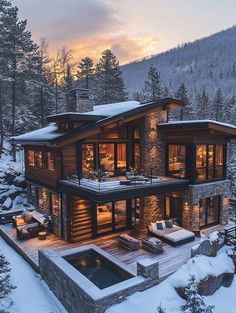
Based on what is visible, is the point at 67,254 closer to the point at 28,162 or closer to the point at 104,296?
the point at 104,296

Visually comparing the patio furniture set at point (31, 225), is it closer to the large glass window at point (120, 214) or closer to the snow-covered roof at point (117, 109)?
the large glass window at point (120, 214)

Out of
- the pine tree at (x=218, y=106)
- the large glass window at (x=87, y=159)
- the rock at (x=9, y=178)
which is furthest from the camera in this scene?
the pine tree at (x=218, y=106)

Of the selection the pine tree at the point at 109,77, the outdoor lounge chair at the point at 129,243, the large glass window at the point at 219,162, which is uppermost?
the pine tree at the point at 109,77

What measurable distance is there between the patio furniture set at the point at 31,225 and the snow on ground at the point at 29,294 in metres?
1.71

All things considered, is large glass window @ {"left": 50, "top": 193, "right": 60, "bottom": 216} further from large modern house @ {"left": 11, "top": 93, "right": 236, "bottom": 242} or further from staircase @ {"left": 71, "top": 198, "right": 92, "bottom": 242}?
staircase @ {"left": 71, "top": 198, "right": 92, "bottom": 242}

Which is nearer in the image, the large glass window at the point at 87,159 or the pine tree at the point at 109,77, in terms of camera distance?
the large glass window at the point at 87,159

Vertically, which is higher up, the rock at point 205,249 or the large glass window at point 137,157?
the large glass window at point 137,157

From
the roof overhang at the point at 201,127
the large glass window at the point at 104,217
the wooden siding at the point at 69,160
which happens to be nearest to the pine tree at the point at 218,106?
the roof overhang at the point at 201,127

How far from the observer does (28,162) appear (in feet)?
59.3

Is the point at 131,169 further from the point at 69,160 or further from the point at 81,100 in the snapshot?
the point at 81,100

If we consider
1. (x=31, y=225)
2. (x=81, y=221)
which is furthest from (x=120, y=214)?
(x=31, y=225)

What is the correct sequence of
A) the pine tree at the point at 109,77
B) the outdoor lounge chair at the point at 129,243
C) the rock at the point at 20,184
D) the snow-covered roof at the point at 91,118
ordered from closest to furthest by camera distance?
the outdoor lounge chair at the point at 129,243 → the snow-covered roof at the point at 91,118 → the rock at the point at 20,184 → the pine tree at the point at 109,77

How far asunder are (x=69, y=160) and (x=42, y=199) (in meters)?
4.31

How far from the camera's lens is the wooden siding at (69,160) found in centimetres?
1370
